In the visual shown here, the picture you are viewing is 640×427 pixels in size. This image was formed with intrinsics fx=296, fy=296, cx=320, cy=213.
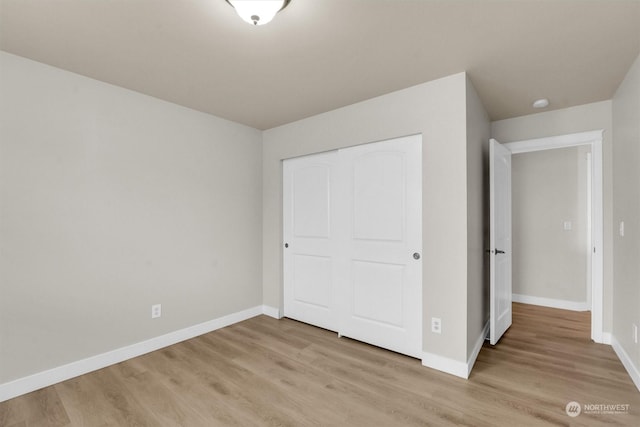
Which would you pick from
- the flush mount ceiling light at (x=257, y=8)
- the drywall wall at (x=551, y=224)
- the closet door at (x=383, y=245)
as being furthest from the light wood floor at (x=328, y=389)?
the flush mount ceiling light at (x=257, y=8)

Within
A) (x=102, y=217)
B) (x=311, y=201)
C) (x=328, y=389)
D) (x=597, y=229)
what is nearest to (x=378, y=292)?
(x=328, y=389)

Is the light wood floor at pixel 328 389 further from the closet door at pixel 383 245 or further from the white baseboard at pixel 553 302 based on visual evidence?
the white baseboard at pixel 553 302

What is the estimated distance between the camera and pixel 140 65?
2240 mm

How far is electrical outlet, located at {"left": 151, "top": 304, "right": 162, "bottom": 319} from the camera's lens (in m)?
2.81

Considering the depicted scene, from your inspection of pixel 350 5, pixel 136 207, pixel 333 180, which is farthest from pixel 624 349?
pixel 136 207

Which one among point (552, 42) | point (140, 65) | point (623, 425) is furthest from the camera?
point (140, 65)

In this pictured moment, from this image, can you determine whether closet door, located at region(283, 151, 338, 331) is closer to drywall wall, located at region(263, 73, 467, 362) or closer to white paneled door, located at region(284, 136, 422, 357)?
white paneled door, located at region(284, 136, 422, 357)

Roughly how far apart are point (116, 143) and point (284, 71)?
161 cm

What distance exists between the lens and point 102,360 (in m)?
2.47

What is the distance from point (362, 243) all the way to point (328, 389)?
4.33 feet

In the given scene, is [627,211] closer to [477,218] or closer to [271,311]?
[477,218]

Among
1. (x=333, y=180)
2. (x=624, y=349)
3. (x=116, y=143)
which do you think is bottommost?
(x=624, y=349)

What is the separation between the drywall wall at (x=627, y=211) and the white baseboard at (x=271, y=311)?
3.21 meters

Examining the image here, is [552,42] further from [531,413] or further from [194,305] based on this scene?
[194,305]
